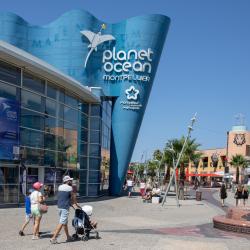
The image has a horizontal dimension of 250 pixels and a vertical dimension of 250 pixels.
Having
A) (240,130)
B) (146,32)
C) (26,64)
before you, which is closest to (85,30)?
(146,32)

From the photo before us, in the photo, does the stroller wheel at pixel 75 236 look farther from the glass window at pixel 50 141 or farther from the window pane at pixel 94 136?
the window pane at pixel 94 136

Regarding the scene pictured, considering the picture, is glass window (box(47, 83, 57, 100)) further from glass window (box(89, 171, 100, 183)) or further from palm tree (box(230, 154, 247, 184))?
palm tree (box(230, 154, 247, 184))

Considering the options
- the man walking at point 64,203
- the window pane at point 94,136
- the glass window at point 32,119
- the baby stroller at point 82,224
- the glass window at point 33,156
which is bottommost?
the baby stroller at point 82,224

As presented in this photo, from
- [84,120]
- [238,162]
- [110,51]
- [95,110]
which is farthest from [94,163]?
[238,162]

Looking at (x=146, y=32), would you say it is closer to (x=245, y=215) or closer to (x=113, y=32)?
(x=113, y=32)

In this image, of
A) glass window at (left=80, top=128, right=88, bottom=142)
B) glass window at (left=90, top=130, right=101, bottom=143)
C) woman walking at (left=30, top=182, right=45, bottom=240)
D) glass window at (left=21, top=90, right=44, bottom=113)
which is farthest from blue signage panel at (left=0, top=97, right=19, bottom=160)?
glass window at (left=90, top=130, right=101, bottom=143)

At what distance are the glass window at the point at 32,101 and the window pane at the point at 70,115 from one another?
3.59 m

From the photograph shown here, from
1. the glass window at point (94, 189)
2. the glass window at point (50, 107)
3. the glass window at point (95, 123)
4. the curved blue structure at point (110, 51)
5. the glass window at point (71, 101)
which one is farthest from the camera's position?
the curved blue structure at point (110, 51)

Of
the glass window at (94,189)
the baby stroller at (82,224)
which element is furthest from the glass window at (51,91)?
the baby stroller at (82,224)

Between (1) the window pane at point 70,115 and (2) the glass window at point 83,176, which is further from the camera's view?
(2) the glass window at point 83,176

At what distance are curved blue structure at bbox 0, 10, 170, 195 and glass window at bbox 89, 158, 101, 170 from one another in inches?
113

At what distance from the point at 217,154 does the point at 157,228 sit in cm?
9940

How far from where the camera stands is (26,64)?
23297 millimetres

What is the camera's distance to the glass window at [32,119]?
79.6 ft
